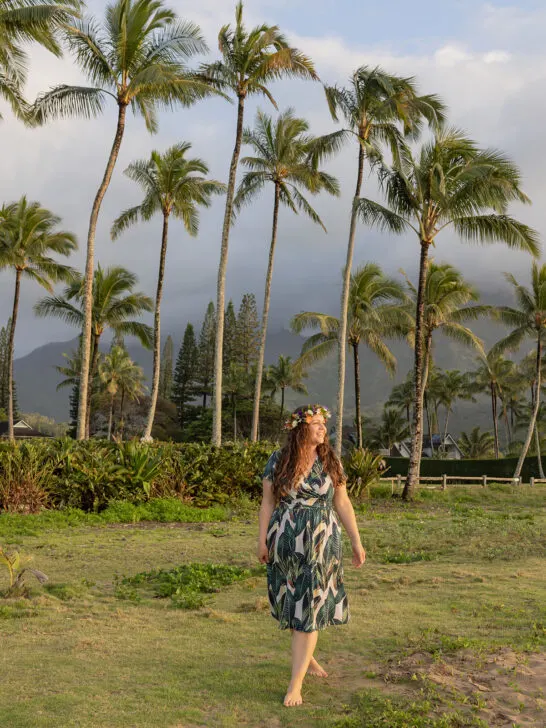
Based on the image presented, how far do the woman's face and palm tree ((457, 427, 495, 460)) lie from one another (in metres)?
69.3

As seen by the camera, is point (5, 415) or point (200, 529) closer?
point (200, 529)

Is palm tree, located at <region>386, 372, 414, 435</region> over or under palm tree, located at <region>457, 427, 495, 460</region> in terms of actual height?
over

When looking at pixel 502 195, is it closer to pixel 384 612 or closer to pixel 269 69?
pixel 269 69

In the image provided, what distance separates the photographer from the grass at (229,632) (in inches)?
141

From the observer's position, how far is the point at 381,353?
2995 centimetres

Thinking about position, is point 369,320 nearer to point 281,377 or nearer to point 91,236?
point 91,236

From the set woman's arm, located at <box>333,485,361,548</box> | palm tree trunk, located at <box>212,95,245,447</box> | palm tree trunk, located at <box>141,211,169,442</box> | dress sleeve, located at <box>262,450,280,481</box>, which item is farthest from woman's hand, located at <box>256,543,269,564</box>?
palm tree trunk, located at <box>141,211,169,442</box>

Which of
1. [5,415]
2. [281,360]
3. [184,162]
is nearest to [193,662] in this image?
[184,162]

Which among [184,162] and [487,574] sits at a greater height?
[184,162]

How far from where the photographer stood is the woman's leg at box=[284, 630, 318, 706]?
12.2 ft

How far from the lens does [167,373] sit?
83500mm

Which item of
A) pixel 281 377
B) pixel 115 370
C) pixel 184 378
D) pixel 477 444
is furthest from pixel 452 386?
pixel 115 370

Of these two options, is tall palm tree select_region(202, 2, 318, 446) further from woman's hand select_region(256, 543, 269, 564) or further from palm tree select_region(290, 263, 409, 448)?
woman's hand select_region(256, 543, 269, 564)

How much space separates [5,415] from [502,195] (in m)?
53.3
